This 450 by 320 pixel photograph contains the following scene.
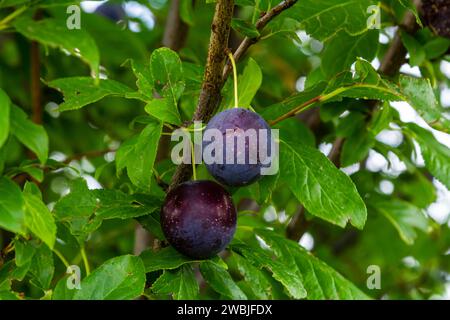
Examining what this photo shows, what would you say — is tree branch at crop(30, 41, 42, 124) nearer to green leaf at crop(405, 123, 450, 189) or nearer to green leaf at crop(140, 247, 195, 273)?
green leaf at crop(140, 247, 195, 273)

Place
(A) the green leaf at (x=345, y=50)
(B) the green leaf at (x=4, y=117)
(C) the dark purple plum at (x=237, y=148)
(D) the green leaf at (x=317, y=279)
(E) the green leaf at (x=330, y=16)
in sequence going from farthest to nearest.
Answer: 1. (A) the green leaf at (x=345, y=50)
2. (E) the green leaf at (x=330, y=16)
3. (D) the green leaf at (x=317, y=279)
4. (C) the dark purple plum at (x=237, y=148)
5. (B) the green leaf at (x=4, y=117)

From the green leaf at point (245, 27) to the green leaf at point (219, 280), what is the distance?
1.05 feet

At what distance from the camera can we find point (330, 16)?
3.97ft

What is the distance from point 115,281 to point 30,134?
22 centimetres

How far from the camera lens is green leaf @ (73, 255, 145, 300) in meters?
0.89

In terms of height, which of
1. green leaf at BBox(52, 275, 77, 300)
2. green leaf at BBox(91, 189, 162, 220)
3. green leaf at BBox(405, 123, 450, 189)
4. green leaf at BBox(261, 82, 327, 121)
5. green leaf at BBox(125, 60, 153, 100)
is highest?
green leaf at BBox(125, 60, 153, 100)

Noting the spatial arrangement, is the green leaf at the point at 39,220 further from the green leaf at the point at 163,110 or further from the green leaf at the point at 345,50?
the green leaf at the point at 345,50

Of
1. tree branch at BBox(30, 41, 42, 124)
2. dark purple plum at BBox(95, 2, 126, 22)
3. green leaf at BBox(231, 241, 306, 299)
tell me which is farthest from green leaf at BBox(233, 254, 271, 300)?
dark purple plum at BBox(95, 2, 126, 22)

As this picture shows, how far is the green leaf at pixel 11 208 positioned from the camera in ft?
2.55

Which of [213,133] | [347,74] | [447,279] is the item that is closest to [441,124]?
[347,74]

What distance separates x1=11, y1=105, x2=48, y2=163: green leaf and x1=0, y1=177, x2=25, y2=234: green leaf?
0.05 meters

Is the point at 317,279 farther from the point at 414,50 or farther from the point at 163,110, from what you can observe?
the point at 414,50

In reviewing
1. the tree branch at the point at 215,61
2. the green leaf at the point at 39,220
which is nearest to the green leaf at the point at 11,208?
the green leaf at the point at 39,220

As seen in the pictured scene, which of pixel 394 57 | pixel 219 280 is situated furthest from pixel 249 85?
pixel 394 57
